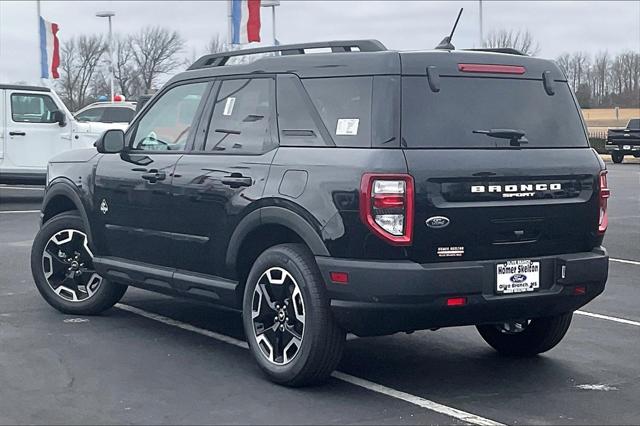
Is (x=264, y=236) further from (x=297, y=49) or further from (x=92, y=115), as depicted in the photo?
(x=92, y=115)

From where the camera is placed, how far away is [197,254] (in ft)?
A: 22.8

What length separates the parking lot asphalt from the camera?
5.70m

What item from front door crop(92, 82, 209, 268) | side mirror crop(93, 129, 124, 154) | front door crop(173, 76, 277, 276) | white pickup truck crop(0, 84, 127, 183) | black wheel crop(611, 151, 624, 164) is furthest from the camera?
black wheel crop(611, 151, 624, 164)

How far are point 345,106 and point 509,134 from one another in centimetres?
97

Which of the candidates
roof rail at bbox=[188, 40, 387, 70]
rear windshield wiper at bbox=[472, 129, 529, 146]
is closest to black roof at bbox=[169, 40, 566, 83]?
roof rail at bbox=[188, 40, 387, 70]

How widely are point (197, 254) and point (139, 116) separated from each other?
1389 millimetres

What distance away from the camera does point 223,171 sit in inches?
264

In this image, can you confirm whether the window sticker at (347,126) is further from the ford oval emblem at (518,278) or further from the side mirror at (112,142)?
the side mirror at (112,142)

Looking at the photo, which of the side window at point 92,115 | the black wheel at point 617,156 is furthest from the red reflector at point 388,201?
the black wheel at point 617,156

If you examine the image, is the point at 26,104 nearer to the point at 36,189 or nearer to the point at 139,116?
the point at 36,189

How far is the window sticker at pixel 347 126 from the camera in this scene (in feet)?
19.6

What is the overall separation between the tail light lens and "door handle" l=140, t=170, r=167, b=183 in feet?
6.69

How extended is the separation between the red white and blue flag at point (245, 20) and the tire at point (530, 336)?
64.1ft

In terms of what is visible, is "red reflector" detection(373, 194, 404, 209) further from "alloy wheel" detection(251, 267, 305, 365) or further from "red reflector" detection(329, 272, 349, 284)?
"alloy wheel" detection(251, 267, 305, 365)
